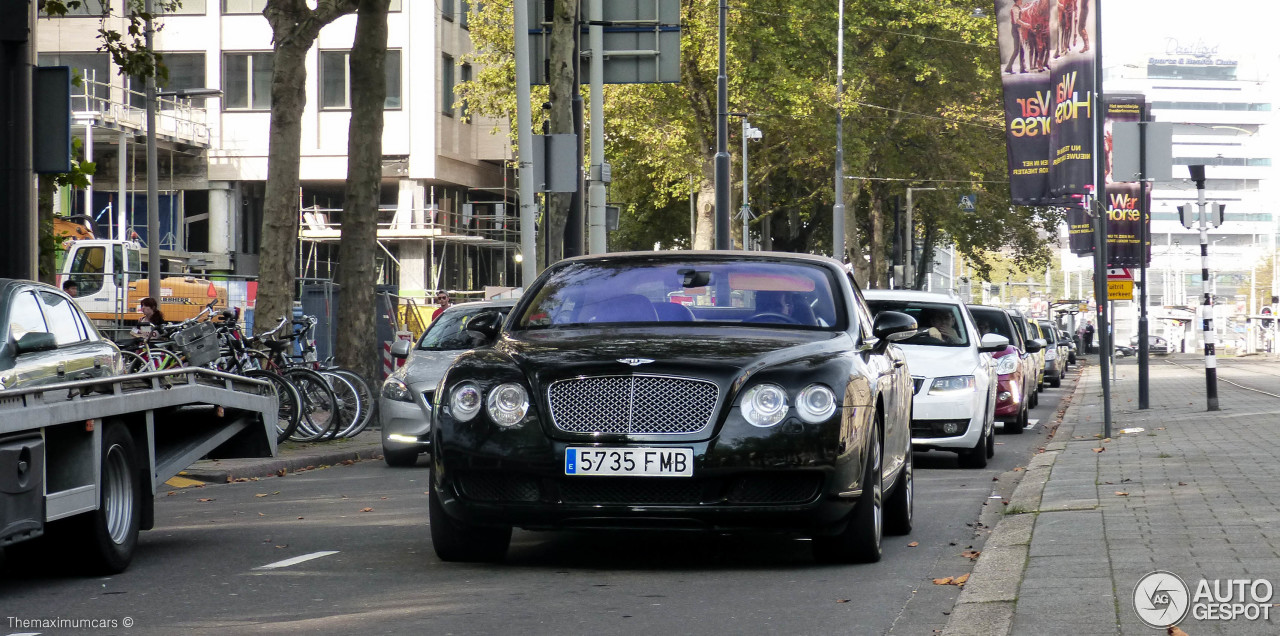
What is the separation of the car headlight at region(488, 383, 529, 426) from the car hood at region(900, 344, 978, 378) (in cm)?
836

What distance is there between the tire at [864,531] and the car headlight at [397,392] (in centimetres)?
797

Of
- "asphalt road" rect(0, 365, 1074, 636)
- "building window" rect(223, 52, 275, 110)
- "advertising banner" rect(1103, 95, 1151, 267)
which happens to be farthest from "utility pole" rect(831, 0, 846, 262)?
"asphalt road" rect(0, 365, 1074, 636)

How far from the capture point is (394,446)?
15.6 metres

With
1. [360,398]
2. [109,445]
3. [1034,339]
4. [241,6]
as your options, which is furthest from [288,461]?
[241,6]

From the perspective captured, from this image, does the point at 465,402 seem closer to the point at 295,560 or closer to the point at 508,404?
the point at 508,404

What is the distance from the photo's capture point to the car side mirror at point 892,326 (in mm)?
8820

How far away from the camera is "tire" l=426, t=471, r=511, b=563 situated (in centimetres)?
786

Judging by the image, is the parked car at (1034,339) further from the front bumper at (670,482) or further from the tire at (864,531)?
the front bumper at (670,482)

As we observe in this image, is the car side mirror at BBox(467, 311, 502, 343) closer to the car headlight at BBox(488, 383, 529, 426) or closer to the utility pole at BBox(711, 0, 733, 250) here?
the car headlight at BBox(488, 383, 529, 426)

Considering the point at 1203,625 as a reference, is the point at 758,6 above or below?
above

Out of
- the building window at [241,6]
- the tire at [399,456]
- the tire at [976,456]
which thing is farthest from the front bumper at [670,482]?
the building window at [241,6]

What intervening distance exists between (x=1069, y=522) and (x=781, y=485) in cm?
241

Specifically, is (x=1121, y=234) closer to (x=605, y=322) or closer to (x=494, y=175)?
(x=494, y=175)

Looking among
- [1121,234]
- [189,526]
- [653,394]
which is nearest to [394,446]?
[189,526]
